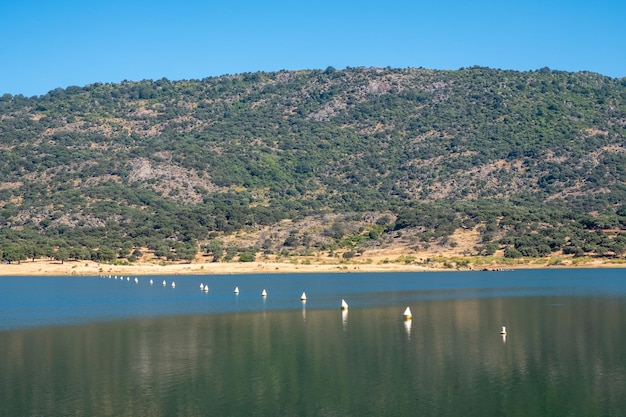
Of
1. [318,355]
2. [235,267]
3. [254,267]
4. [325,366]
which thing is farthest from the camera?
[254,267]

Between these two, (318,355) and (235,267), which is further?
(235,267)

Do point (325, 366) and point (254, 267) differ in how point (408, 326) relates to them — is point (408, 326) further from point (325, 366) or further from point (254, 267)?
point (254, 267)

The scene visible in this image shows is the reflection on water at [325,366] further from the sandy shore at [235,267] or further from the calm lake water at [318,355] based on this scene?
the sandy shore at [235,267]

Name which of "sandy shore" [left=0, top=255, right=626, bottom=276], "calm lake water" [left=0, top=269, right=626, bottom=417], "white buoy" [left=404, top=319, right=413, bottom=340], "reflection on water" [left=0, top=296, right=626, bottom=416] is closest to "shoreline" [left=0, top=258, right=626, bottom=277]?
"sandy shore" [left=0, top=255, right=626, bottom=276]

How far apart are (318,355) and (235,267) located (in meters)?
97.3

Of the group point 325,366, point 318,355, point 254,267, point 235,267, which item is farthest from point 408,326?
point 254,267

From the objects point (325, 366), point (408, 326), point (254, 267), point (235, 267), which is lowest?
point (325, 366)

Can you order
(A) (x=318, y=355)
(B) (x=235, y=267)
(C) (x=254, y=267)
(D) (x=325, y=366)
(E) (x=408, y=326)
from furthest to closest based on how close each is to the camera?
(C) (x=254, y=267)
(B) (x=235, y=267)
(E) (x=408, y=326)
(A) (x=318, y=355)
(D) (x=325, y=366)

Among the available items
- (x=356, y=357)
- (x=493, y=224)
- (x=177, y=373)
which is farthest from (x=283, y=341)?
(x=493, y=224)

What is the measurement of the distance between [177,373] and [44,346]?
15.0m

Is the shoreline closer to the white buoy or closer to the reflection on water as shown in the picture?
the reflection on water

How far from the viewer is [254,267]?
14700cm

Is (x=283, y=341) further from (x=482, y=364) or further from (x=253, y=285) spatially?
(x=253, y=285)

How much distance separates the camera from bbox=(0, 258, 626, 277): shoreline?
5531 inches
